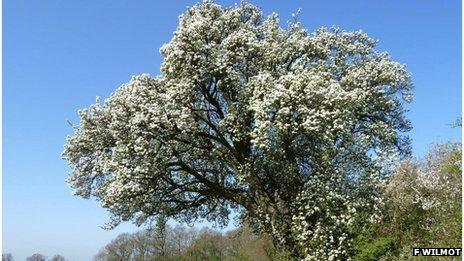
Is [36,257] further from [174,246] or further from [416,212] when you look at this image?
[416,212]

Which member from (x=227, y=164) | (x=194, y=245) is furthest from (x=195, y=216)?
(x=194, y=245)

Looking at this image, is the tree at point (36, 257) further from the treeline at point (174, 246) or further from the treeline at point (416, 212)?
the treeline at point (416, 212)

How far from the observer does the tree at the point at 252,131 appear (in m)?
28.7

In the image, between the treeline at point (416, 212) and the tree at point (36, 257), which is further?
→ the tree at point (36, 257)

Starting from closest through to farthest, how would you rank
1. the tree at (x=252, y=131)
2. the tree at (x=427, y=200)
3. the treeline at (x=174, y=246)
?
the tree at (x=427, y=200)
the tree at (x=252, y=131)
the treeline at (x=174, y=246)

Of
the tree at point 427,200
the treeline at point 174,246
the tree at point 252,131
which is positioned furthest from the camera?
the treeline at point 174,246

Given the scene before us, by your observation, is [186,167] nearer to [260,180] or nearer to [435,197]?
[260,180]

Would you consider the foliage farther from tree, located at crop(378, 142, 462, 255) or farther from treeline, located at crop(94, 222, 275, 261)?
treeline, located at crop(94, 222, 275, 261)

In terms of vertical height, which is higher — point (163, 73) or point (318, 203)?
point (163, 73)

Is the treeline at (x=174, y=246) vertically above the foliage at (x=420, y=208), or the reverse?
the treeline at (x=174, y=246)

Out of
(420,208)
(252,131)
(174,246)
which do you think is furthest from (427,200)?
(174,246)

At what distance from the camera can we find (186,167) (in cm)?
3312

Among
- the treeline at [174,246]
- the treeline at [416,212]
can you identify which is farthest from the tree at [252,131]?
the treeline at [174,246]

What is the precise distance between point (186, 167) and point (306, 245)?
9078 mm
